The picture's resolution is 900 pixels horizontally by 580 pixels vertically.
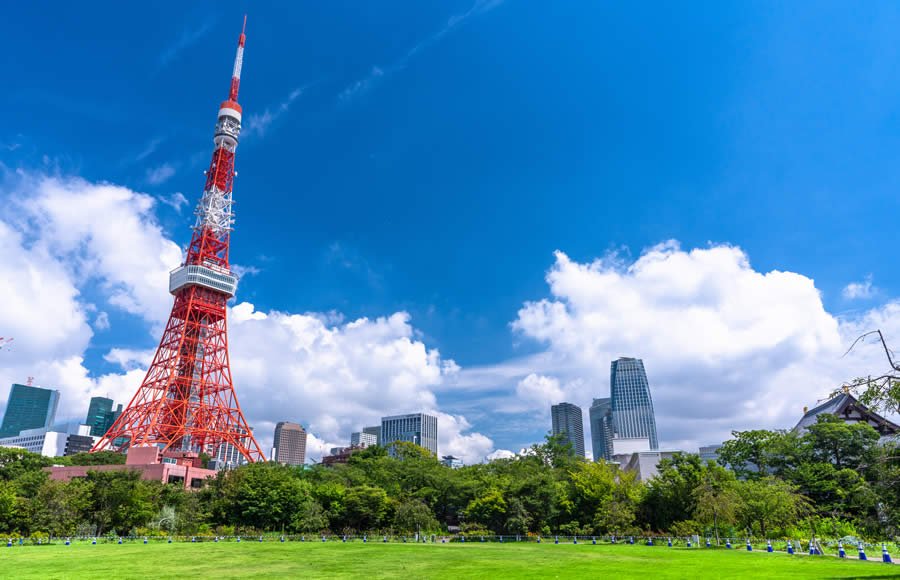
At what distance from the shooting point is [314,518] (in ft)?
159

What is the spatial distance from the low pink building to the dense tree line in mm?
5263

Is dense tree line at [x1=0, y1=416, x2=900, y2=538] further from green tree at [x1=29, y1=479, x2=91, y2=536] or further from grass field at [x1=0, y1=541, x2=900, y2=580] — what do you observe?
grass field at [x1=0, y1=541, x2=900, y2=580]

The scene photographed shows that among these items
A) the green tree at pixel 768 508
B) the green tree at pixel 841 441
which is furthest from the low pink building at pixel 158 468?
the green tree at pixel 841 441

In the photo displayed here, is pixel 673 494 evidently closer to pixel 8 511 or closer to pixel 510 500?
pixel 510 500

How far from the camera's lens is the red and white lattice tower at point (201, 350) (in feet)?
228

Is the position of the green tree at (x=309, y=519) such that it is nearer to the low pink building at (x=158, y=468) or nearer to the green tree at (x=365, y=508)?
the green tree at (x=365, y=508)

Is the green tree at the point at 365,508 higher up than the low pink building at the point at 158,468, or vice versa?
the low pink building at the point at 158,468

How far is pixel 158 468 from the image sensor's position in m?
55.9

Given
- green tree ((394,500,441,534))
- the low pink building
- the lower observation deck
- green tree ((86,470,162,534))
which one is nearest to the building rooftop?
green tree ((394,500,441,534))

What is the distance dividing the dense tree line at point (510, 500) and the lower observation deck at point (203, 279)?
2916 cm

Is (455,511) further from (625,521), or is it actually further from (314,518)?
(625,521)

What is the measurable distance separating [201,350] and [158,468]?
2279cm

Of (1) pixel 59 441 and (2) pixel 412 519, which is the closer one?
(2) pixel 412 519

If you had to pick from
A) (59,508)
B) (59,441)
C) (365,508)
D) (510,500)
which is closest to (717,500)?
(510,500)
